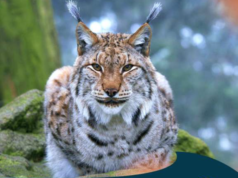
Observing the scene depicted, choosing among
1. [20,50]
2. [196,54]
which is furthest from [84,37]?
[196,54]

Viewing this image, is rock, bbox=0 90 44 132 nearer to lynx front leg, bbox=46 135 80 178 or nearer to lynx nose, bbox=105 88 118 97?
lynx front leg, bbox=46 135 80 178

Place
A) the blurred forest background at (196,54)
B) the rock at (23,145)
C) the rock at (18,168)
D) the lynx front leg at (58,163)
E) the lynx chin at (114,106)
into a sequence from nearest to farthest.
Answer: the lynx chin at (114,106) → the rock at (18,168) → the lynx front leg at (58,163) → the rock at (23,145) → the blurred forest background at (196,54)

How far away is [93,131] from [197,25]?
11.2m

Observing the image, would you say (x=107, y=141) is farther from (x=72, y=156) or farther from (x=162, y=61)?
(x=162, y=61)

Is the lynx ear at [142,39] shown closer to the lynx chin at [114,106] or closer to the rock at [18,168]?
the lynx chin at [114,106]

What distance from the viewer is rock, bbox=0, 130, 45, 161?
4.62 metres

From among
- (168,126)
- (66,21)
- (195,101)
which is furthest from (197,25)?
(168,126)

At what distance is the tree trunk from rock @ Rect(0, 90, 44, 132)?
1363mm

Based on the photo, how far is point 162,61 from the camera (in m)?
13.3

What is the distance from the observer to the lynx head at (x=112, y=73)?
3.62 metres

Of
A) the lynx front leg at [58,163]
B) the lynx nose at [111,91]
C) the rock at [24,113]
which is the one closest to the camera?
the lynx nose at [111,91]

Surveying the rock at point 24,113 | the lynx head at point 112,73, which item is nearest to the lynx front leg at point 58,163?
the rock at point 24,113

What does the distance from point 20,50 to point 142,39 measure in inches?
134

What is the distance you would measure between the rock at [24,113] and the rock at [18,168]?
0.62 m
